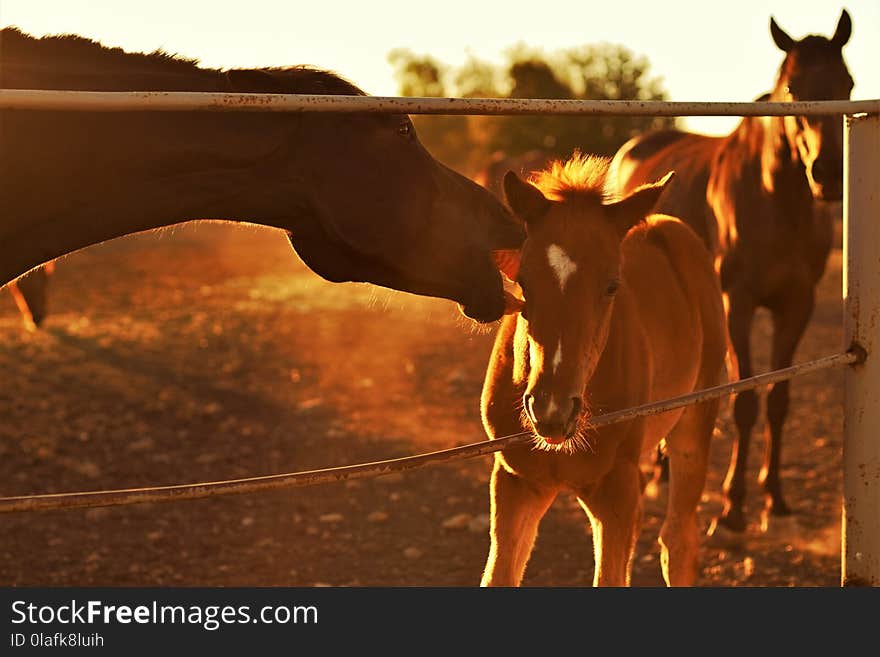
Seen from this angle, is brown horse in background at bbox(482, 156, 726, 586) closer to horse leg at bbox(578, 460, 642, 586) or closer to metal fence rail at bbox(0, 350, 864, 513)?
horse leg at bbox(578, 460, 642, 586)

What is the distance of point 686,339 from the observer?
4.23m

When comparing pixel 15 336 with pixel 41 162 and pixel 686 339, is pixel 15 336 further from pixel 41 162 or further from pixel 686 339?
pixel 41 162

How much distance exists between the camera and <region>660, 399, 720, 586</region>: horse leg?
431 centimetres

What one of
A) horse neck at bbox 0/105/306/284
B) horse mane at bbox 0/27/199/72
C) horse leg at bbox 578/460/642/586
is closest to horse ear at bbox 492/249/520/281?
horse leg at bbox 578/460/642/586

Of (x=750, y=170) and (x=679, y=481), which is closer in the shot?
(x=679, y=481)

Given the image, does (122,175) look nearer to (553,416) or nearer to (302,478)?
(302,478)

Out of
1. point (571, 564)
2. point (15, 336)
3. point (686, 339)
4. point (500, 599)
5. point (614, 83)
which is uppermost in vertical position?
point (614, 83)

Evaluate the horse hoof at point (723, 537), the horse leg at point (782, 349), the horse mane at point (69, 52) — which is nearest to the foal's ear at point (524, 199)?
the horse mane at point (69, 52)

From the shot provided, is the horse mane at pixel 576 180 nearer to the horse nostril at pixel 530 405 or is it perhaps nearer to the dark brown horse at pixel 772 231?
the horse nostril at pixel 530 405

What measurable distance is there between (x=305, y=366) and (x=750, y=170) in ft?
15.3

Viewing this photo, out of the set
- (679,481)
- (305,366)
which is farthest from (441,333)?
(679,481)

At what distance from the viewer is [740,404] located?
6.69 m

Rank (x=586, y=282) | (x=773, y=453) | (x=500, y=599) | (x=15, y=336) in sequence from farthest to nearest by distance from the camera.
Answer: (x=15, y=336) → (x=773, y=453) → (x=586, y=282) → (x=500, y=599)

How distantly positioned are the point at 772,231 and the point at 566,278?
4.15 m
